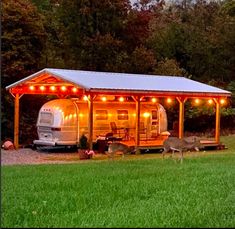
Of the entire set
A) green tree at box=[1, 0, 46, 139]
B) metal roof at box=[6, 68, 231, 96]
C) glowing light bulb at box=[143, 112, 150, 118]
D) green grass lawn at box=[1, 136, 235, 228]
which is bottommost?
green grass lawn at box=[1, 136, 235, 228]

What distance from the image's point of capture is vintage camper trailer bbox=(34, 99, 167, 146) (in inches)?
992

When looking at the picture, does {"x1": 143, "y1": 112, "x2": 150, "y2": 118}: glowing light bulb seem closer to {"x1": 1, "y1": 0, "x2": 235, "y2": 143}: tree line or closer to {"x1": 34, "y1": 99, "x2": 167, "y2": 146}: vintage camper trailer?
{"x1": 34, "y1": 99, "x2": 167, "y2": 146}: vintage camper trailer

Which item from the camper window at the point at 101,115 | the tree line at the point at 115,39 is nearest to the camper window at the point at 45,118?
the camper window at the point at 101,115

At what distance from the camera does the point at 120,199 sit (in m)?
9.17

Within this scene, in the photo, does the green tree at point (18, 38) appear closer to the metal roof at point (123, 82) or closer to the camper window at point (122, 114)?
the metal roof at point (123, 82)

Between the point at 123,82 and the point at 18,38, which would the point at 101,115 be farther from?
the point at 18,38

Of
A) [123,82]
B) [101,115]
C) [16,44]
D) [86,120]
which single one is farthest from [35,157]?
[16,44]

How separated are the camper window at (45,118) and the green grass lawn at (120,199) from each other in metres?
11.5

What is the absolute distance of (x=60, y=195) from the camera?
9.66 metres

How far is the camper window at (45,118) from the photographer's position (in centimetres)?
2552

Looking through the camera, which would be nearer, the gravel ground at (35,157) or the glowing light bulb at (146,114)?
the gravel ground at (35,157)

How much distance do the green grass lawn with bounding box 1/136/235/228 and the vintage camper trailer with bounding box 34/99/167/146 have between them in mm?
11168

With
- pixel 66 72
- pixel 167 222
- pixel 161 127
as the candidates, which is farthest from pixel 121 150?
pixel 167 222

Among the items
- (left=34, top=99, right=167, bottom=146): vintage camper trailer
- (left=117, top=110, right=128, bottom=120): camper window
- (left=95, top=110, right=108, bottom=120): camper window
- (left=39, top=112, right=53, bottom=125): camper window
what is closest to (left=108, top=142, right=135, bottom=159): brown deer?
(left=34, top=99, right=167, bottom=146): vintage camper trailer
